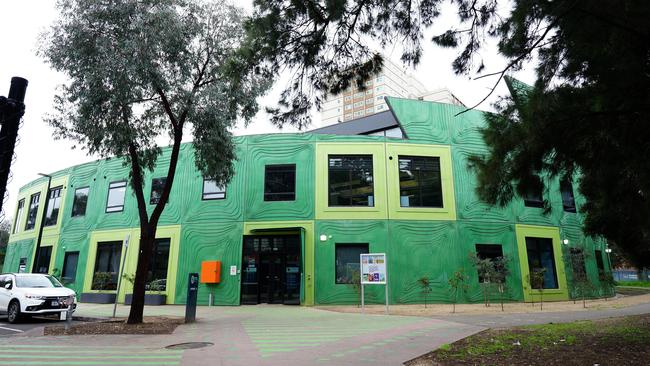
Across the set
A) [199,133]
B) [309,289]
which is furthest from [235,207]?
[199,133]

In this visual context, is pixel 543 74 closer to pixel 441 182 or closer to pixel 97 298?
pixel 441 182

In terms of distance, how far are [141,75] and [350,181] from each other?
1128 cm

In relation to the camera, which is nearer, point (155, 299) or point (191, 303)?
point (191, 303)

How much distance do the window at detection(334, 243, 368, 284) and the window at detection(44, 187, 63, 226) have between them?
1882 centimetres

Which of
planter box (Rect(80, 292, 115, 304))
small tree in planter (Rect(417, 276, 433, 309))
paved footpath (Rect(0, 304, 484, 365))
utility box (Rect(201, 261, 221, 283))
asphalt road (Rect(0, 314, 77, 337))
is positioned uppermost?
utility box (Rect(201, 261, 221, 283))

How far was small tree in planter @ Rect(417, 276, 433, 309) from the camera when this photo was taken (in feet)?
57.8

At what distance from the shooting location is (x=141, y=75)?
11555mm

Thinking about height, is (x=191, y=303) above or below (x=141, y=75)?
below

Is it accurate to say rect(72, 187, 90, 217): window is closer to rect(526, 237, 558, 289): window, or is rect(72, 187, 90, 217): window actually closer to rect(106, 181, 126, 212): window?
rect(106, 181, 126, 212): window

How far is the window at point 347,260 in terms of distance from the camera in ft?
63.1

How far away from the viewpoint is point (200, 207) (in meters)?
20.9

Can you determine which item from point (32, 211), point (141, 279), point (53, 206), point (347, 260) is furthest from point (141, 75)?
point (32, 211)

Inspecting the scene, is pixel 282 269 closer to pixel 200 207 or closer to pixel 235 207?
pixel 235 207

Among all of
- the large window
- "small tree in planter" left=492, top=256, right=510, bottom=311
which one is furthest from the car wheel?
"small tree in planter" left=492, top=256, right=510, bottom=311
